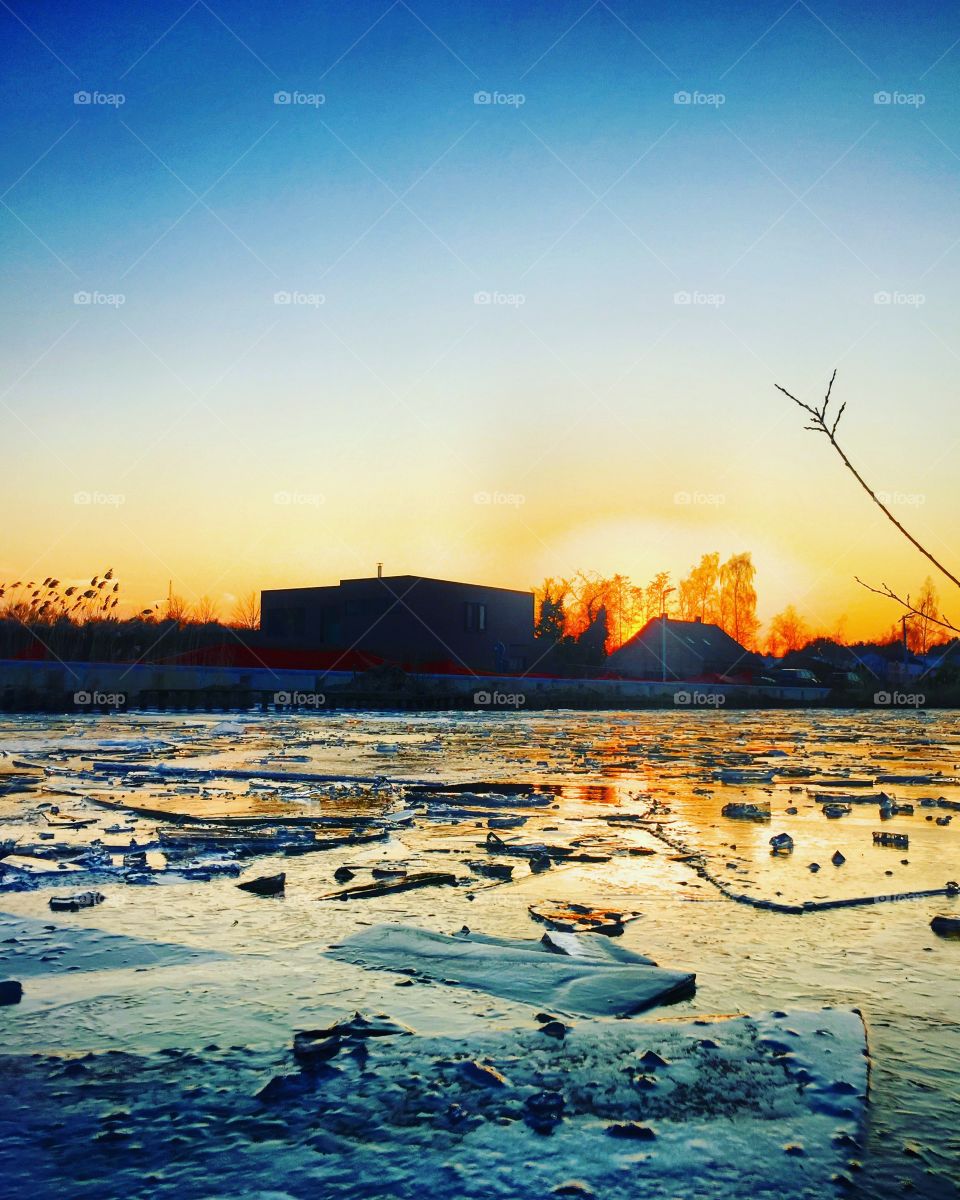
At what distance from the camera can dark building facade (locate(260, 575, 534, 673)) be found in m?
56.2

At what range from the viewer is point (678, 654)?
7244 centimetres

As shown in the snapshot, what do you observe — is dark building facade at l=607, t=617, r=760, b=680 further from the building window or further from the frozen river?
the frozen river

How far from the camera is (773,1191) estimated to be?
A: 197cm

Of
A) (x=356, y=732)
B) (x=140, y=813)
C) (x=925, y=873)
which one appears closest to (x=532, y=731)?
(x=356, y=732)

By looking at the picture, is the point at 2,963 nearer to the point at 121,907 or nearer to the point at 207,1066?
the point at 121,907

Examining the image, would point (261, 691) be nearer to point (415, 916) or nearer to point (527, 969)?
point (415, 916)

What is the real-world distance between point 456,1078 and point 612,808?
5.78 metres

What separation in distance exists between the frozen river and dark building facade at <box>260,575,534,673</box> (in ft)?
139

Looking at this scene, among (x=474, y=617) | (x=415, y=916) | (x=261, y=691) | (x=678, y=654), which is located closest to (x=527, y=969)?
(x=415, y=916)

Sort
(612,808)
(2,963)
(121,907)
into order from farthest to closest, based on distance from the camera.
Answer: (612,808) → (121,907) → (2,963)

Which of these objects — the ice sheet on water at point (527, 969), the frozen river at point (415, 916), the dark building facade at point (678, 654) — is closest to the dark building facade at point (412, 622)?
the dark building facade at point (678, 654)

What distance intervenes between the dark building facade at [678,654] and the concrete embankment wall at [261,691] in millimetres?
19111

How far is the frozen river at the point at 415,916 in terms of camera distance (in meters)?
2.49

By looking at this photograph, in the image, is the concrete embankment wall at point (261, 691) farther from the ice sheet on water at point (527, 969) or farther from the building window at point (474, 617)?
the ice sheet on water at point (527, 969)
